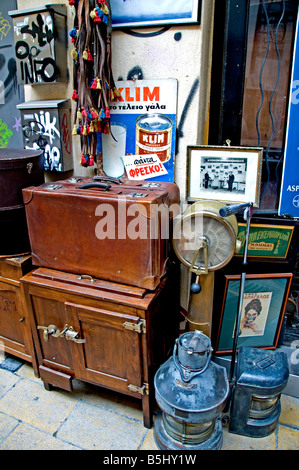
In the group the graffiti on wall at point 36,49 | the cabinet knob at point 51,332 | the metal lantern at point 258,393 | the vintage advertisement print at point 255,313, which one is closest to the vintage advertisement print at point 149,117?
the graffiti on wall at point 36,49

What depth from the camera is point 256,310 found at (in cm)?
298

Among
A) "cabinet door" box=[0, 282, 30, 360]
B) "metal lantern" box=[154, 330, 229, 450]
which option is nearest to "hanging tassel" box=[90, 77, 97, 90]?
"cabinet door" box=[0, 282, 30, 360]

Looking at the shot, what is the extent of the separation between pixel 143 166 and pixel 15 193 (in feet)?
3.66

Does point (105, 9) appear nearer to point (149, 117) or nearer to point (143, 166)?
point (149, 117)

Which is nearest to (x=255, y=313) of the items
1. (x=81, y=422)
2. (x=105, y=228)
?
(x=105, y=228)

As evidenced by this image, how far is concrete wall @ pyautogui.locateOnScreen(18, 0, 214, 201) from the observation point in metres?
2.62

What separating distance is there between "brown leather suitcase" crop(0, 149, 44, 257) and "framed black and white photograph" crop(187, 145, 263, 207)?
1.29 m

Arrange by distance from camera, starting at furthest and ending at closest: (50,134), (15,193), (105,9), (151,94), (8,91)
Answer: (8,91)
(50,134)
(151,94)
(15,193)
(105,9)

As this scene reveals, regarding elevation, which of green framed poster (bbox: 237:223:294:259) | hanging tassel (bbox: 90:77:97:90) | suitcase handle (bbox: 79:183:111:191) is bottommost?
green framed poster (bbox: 237:223:294:259)

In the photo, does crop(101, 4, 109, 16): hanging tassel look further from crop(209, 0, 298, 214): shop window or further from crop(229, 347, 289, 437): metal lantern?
crop(229, 347, 289, 437): metal lantern

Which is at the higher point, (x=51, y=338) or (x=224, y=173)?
(x=224, y=173)

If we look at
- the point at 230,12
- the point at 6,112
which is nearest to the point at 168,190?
the point at 230,12

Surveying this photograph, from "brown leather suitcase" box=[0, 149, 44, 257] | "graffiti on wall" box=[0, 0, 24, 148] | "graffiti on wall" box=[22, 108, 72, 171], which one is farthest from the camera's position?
"graffiti on wall" box=[0, 0, 24, 148]
